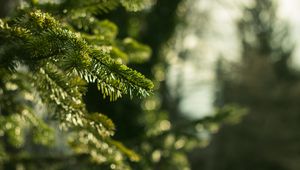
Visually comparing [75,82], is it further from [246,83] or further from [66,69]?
[246,83]

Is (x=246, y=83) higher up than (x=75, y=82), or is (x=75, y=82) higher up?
(x=246, y=83)

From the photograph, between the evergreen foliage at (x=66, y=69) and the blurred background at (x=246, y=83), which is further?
the blurred background at (x=246, y=83)

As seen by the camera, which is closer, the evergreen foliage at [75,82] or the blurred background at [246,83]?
the evergreen foliage at [75,82]

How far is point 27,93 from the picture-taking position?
3387 mm

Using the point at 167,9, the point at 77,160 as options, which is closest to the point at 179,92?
the point at 167,9

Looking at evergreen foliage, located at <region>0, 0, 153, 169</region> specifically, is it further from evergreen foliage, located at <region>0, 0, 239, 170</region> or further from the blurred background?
the blurred background

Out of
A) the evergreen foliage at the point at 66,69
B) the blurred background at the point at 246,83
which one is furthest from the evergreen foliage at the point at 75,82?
the blurred background at the point at 246,83

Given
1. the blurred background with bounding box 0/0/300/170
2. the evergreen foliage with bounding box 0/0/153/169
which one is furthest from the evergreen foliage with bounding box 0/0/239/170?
the blurred background with bounding box 0/0/300/170

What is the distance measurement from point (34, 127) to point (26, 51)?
4.20ft

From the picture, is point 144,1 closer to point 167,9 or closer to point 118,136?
point 118,136

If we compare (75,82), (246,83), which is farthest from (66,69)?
(246,83)

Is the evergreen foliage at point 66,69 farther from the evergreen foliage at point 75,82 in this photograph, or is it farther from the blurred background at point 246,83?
the blurred background at point 246,83

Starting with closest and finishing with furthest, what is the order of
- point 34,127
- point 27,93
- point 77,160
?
point 27,93 < point 34,127 < point 77,160

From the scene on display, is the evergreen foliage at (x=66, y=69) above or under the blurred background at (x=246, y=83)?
under
